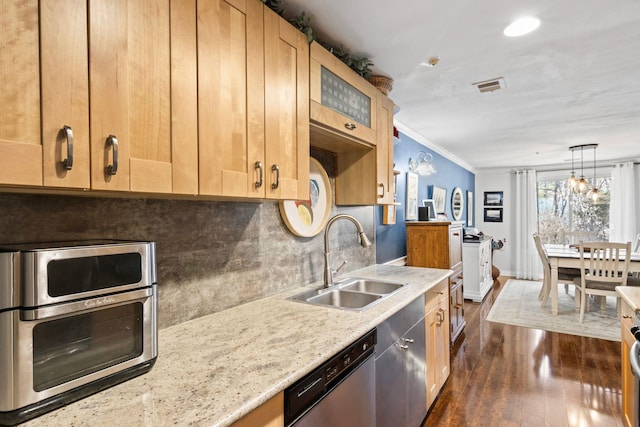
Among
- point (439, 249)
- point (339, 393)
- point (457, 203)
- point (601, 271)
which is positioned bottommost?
point (601, 271)

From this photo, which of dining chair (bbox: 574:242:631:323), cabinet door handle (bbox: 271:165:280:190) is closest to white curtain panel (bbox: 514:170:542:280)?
dining chair (bbox: 574:242:631:323)

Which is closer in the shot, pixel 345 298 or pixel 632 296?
pixel 632 296

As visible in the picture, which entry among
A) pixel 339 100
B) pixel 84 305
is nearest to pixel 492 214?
pixel 339 100

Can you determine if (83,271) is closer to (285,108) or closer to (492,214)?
(285,108)

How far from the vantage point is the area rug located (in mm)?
3723

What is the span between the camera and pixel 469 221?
696 cm

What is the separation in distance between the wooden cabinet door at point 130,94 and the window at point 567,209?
7.29 meters

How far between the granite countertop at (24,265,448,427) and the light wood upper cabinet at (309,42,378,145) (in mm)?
984

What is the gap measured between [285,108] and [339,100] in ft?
1.68

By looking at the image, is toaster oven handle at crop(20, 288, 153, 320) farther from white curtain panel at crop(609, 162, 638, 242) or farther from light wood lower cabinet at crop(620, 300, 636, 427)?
white curtain panel at crop(609, 162, 638, 242)

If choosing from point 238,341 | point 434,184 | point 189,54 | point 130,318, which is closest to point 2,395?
point 130,318

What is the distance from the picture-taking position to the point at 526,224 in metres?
6.87

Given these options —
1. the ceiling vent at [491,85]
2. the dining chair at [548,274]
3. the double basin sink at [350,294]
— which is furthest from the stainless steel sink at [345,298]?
the dining chair at [548,274]

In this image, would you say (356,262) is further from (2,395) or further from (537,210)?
(537,210)
